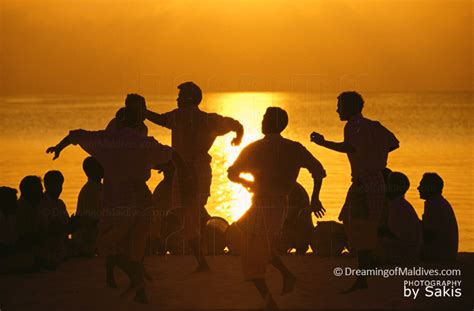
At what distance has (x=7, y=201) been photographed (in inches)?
447

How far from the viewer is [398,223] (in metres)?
11.4

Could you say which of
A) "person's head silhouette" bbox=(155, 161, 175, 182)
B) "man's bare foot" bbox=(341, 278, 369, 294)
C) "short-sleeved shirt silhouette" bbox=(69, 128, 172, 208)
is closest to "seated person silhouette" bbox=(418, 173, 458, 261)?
"man's bare foot" bbox=(341, 278, 369, 294)

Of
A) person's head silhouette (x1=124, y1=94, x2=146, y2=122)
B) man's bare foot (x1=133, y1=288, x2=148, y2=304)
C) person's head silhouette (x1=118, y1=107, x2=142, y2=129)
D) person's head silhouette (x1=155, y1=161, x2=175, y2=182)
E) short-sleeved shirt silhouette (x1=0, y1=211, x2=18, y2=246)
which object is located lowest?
man's bare foot (x1=133, y1=288, x2=148, y2=304)

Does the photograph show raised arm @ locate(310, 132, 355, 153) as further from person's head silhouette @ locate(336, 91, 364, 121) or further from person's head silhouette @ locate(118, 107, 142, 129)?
person's head silhouette @ locate(118, 107, 142, 129)

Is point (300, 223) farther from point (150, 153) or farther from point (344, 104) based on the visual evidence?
point (150, 153)

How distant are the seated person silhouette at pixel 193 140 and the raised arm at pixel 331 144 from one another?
65.2 inches

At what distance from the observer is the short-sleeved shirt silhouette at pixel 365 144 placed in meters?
10.4

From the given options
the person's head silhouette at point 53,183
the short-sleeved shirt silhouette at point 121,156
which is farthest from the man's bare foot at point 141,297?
the person's head silhouette at point 53,183

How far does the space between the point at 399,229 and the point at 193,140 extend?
101 inches

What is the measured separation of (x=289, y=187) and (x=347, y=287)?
65.6 inches

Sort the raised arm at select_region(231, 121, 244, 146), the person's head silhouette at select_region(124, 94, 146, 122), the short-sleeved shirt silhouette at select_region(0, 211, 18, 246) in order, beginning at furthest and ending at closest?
the short-sleeved shirt silhouette at select_region(0, 211, 18, 246), the raised arm at select_region(231, 121, 244, 146), the person's head silhouette at select_region(124, 94, 146, 122)

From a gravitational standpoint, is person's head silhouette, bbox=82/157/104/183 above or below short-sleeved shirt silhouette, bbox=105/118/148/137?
below

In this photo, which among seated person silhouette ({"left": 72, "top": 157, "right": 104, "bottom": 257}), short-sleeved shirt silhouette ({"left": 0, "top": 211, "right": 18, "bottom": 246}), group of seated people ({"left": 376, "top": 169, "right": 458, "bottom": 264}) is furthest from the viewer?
seated person silhouette ({"left": 72, "top": 157, "right": 104, "bottom": 257})

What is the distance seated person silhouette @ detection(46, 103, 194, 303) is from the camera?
969cm
